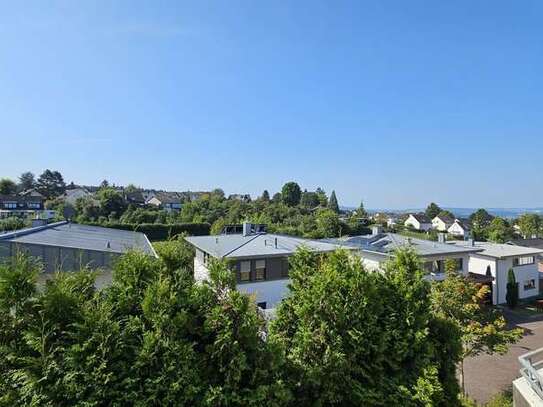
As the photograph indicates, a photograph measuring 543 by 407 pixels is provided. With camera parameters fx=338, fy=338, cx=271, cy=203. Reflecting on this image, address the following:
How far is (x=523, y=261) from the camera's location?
28.8m

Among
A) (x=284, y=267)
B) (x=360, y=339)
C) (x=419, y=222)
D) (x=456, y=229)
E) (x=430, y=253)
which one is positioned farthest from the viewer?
(x=419, y=222)

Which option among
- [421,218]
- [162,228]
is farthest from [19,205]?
[421,218]

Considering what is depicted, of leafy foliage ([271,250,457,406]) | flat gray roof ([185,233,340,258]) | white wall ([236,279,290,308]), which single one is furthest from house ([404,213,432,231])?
leafy foliage ([271,250,457,406])

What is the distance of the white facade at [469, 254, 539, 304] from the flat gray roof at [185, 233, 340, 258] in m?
14.9

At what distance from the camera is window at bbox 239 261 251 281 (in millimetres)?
20016

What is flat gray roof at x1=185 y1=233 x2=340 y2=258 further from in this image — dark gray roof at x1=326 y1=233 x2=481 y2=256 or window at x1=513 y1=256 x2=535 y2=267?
window at x1=513 y1=256 x2=535 y2=267

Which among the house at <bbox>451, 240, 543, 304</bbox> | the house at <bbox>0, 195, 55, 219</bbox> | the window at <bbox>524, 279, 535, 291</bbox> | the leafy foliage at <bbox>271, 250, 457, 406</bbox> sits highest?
the house at <bbox>0, 195, 55, 219</bbox>

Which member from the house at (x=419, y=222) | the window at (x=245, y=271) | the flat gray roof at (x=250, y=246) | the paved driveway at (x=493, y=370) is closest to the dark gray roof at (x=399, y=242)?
the flat gray roof at (x=250, y=246)

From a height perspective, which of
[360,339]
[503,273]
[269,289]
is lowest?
[503,273]

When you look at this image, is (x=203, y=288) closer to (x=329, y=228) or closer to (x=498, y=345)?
(x=498, y=345)

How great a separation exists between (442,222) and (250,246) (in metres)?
84.4

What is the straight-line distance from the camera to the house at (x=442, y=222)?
89000 millimetres

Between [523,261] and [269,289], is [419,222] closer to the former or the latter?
[523,261]

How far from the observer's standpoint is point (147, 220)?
177ft
